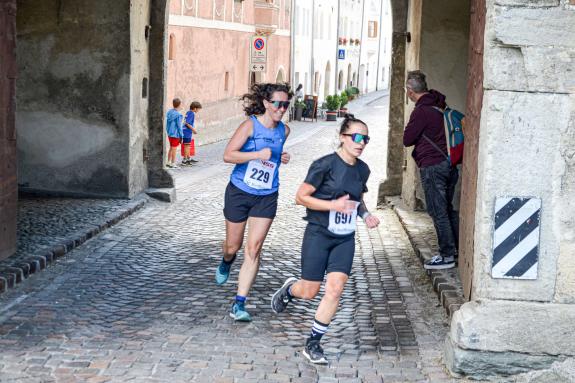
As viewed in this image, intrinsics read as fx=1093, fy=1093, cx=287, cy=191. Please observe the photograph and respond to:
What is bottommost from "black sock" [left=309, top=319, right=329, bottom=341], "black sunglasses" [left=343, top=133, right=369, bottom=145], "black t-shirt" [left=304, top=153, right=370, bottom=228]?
"black sock" [left=309, top=319, right=329, bottom=341]

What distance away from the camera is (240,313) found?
780 cm

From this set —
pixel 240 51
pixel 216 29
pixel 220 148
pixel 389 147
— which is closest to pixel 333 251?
pixel 389 147

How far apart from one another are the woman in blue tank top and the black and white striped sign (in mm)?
1999

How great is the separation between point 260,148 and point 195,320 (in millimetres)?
1343

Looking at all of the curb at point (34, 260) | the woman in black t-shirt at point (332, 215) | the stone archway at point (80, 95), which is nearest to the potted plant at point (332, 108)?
the stone archway at point (80, 95)

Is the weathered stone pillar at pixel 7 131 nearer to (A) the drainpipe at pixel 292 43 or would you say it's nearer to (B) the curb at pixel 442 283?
(B) the curb at pixel 442 283

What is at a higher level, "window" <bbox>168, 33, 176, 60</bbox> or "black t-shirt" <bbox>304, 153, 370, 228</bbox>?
"window" <bbox>168, 33, 176, 60</bbox>

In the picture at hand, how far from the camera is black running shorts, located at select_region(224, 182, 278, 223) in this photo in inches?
317

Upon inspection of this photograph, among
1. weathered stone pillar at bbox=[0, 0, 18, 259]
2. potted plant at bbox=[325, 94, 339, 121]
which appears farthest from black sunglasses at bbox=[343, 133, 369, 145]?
potted plant at bbox=[325, 94, 339, 121]

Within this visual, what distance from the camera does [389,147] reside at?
15.6 m

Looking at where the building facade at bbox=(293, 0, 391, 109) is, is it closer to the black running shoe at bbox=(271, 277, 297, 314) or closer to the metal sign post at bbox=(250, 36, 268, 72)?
the metal sign post at bbox=(250, 36, 268, 72)

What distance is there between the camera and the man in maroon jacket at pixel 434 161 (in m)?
9.84

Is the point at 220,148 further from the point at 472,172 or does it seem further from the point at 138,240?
the point at 472,172

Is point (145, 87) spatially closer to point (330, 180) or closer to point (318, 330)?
point (330, 180)
